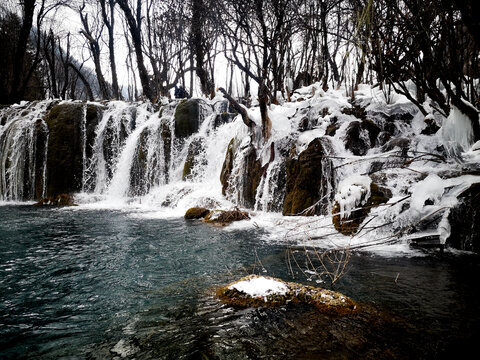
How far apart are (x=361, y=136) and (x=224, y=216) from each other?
3976 millimetres

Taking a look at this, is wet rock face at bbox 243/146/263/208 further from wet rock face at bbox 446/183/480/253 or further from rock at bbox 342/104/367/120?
wet rock face at bbox 446/183/480/253

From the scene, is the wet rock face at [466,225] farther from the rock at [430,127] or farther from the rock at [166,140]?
the rock at [166,140]

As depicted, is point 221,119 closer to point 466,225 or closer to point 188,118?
point 188,118

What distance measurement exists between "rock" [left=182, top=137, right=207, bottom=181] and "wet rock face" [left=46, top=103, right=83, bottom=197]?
486cm

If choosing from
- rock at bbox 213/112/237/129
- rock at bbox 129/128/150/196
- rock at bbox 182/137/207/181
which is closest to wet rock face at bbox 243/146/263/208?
rock at bbox 182/137/207/181

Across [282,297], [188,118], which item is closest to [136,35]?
[188,118]

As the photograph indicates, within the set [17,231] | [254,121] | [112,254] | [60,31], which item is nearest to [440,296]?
[112,254]

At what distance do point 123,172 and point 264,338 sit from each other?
1092 centimetres

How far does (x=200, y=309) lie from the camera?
101 inches

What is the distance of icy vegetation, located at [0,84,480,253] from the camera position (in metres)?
2.63

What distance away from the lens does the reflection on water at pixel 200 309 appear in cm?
203

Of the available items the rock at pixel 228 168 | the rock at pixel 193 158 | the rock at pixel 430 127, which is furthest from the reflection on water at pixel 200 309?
the rock at pixel 193 158

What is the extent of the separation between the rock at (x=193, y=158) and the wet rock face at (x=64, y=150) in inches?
191

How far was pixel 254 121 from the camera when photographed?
322 inches
